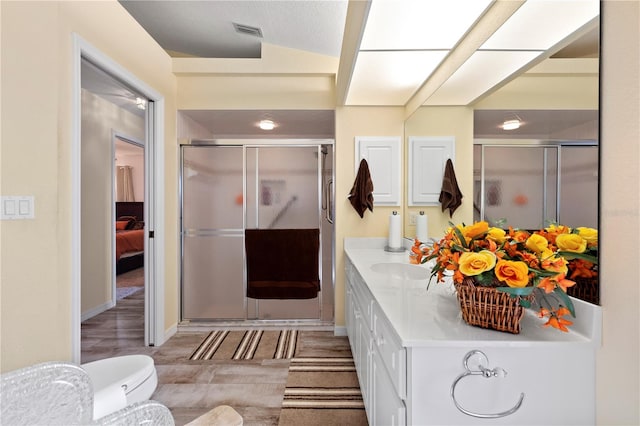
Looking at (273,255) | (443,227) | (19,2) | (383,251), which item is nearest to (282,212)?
(273,255)

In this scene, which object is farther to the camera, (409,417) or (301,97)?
(301,97)

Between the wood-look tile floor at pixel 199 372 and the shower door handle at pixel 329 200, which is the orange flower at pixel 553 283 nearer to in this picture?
the wood-look tile floor at pixel 199 372

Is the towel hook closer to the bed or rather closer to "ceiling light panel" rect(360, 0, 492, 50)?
"ceiling light panel" rect(360, 0, 492, 50)

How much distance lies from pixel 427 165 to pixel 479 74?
0.76m

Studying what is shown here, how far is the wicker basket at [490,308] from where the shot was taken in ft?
2.71

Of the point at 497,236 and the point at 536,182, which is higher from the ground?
the point at 536,182

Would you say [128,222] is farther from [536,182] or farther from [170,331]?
[536,182]

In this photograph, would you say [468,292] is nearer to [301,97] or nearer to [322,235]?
[322,235]

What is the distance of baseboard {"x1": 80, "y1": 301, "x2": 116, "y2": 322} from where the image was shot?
2967mm

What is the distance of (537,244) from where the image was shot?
2.80 ft

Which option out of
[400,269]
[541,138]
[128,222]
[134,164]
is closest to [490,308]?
[541,138]

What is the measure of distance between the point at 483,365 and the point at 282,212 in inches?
88.1

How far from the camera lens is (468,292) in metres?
0.88

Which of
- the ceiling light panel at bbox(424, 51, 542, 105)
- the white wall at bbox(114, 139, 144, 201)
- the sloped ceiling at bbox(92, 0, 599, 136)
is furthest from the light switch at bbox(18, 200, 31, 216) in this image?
the white wall at bbox(114, 139, 144, 201)
